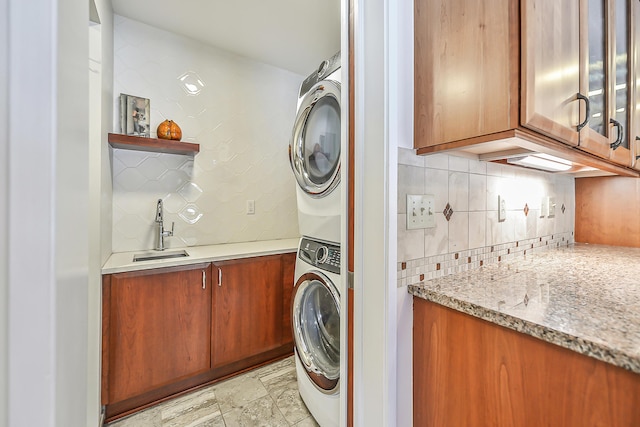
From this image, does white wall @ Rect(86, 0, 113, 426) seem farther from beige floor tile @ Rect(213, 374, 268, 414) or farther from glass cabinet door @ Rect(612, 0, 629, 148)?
glass cabinet door @ Rect(612, 0, 629, 148)

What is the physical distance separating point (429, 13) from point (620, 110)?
1041mm

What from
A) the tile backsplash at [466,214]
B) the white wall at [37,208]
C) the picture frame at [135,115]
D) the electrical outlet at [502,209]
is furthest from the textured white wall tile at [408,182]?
the picture frame at [135,115]

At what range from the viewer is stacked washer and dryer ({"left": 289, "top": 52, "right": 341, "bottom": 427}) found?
1.21 metres

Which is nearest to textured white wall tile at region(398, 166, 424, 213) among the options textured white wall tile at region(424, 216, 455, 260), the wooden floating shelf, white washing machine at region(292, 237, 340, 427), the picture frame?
textured white wall tile at region(424, 216, 455, 260)

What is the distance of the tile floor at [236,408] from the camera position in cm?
145

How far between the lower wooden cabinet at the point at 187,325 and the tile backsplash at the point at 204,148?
539 mm

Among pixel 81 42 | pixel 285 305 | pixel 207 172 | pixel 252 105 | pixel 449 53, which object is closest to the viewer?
pixel 81 42

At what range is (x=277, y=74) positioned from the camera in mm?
2516

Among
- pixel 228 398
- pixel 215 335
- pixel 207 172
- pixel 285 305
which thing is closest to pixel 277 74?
pixel 207 172

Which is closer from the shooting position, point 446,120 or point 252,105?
point 446,120

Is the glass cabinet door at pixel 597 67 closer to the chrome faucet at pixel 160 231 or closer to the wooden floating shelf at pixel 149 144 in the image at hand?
the wooden floating shelf at pixel 149 144

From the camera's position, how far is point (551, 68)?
76 cm

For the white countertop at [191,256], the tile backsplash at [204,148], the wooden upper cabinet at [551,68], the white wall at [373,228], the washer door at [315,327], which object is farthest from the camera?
the tile backsplash at [204,148]

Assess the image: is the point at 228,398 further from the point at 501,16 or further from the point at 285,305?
the point at 501,16
